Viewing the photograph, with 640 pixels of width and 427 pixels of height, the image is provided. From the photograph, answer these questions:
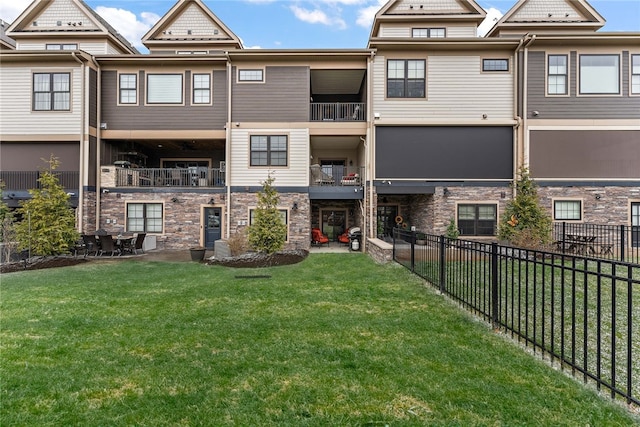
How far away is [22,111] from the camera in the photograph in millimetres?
15523

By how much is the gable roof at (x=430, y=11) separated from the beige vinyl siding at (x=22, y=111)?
1572 centimetres

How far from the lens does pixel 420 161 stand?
50.1ft

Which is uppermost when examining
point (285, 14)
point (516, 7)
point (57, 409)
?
point (516, 7)

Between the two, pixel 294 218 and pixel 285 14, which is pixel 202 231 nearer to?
pixel 294 218

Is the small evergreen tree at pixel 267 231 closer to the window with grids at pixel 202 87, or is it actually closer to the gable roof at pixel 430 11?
the window with grids at pixel 202 87

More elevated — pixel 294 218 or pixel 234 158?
pixel 234 158

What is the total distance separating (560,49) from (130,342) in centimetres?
1923

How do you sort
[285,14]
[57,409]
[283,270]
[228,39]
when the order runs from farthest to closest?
[228,39] < [285,14] < [283,270] < [57,409]

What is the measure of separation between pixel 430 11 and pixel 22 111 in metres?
20.9

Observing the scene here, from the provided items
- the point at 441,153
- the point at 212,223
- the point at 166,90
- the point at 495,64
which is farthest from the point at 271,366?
the point at 495,64

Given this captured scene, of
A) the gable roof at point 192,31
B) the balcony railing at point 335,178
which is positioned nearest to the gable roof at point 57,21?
the gable roof at point 192,31

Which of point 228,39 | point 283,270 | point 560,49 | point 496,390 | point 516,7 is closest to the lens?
point 496,390

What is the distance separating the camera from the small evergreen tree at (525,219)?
41.3 feet

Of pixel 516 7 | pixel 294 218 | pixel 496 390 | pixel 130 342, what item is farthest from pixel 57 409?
pixel 516 7
